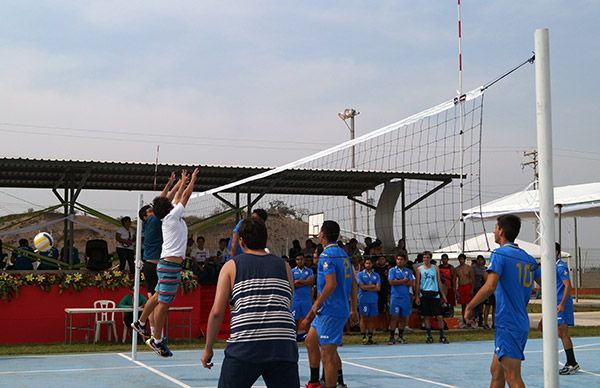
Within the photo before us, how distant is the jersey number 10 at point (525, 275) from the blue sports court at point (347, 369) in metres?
2.98

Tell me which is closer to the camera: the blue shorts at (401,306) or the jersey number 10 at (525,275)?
the jersey number 10 at (525,275)

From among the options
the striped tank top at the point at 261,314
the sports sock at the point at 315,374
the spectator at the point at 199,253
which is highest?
the spectator at the point at 199,253

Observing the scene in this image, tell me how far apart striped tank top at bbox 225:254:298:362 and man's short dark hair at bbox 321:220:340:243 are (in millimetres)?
3069

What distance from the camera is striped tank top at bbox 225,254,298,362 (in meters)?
4.73

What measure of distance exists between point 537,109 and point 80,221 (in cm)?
1459

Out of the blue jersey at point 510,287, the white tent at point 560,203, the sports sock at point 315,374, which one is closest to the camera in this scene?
the blue jersey at point 510,287

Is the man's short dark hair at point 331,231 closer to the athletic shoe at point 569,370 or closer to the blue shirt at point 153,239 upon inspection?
the blue shirt at point 153,239

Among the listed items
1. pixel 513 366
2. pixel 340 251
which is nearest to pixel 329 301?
pixel 340 251

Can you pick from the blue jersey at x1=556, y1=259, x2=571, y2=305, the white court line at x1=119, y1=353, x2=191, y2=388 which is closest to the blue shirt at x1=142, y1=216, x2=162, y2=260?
the white court line at x1=119, y1=353, x2=191, y2=388

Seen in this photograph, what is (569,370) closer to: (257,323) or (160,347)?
(160,347)

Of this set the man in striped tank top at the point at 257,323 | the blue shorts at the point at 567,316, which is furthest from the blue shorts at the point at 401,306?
the man in striped tank top at the point at 257,323

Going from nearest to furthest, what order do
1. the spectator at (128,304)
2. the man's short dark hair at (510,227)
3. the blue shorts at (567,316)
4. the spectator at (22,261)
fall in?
1. the man's short dark hair at (510,227)
2. the blue shorts at (567,316)
3. the spectator at (128,304)
4. the spectator at (22,261)

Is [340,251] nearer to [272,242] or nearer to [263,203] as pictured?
[263,203]

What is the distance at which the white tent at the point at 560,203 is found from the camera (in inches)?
907
